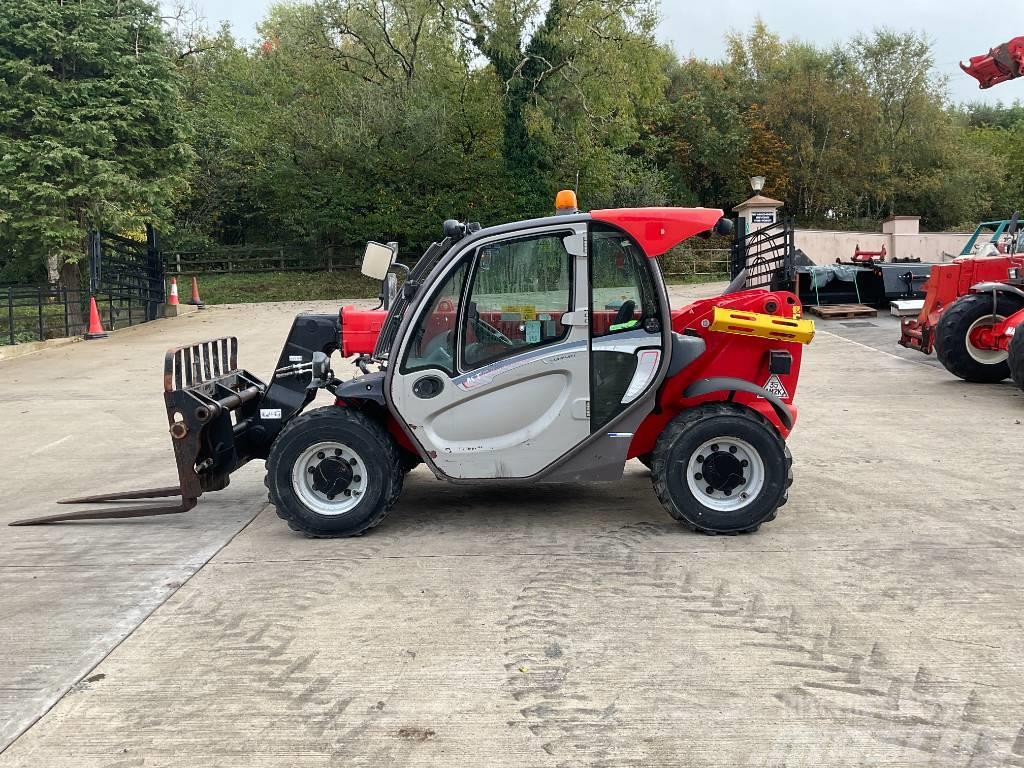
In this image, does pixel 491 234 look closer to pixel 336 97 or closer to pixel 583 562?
pixel 583 562

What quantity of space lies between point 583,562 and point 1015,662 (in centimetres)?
220

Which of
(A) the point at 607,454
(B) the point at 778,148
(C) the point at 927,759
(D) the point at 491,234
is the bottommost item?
(C) the point at 927,759

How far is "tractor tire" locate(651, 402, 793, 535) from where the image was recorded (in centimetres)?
580

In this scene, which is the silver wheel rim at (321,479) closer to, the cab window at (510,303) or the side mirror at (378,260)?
the cab window at (510,303)

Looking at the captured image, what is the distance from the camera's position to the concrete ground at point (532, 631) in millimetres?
3547

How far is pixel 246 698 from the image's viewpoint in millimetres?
3908

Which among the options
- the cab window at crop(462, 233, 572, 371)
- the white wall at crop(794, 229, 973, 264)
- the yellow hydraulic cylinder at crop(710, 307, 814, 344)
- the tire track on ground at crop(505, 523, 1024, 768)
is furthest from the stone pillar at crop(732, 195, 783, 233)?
the tire track on ground at crop(505, 523, 1024, 768)

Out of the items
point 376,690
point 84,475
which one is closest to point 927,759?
point 376,690

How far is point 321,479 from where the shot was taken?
19.7 ft

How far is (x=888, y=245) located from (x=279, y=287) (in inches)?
789

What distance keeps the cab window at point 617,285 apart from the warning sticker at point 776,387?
1.00m

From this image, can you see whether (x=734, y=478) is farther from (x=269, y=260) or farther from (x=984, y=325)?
(x=269, y=260)

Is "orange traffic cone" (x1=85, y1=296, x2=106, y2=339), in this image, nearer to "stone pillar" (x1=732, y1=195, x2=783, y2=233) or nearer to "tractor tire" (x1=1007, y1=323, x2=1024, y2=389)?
"stone pillar" (x1=732, y1=195, x2=783, y2=233)

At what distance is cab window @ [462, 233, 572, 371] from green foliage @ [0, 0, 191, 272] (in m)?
18.8
